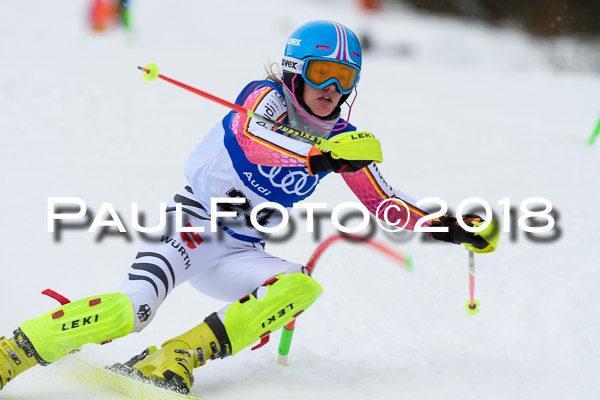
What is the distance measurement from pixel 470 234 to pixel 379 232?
259 cm

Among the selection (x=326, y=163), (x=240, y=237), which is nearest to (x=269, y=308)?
(x=240, y=237)

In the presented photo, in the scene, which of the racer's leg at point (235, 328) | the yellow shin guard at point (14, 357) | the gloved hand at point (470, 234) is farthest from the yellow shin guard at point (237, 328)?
the gloved hand at point (470, 234)

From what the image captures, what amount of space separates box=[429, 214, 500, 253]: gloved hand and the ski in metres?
1.35

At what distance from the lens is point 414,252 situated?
559cm

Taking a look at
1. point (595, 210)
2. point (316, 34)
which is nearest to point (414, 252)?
point (595, 210)

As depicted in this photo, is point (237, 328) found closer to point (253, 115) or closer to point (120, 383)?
point (120, 383)

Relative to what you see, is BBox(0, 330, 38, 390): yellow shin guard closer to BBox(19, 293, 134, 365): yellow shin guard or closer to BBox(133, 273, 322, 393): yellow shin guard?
BBox(19, 293, 134, 365): yellow shin guard

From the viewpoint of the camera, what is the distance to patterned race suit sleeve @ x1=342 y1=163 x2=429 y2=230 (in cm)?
369

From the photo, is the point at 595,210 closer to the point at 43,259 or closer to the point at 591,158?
the point at 591,158

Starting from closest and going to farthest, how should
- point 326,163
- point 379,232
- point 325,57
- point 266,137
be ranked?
point 326,163, point 266,137, point 325,57, point 379,232

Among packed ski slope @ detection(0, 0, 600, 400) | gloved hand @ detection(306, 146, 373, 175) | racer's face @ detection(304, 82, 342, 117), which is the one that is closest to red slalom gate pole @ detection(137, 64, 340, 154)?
gloved hand @ detection(306, 146, 373, 175)

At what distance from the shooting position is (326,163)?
302 centimetres

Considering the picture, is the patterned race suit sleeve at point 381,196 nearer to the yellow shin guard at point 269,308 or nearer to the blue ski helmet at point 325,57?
the blue ski helmet at point 325,57

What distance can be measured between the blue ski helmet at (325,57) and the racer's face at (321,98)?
0.03 metres
